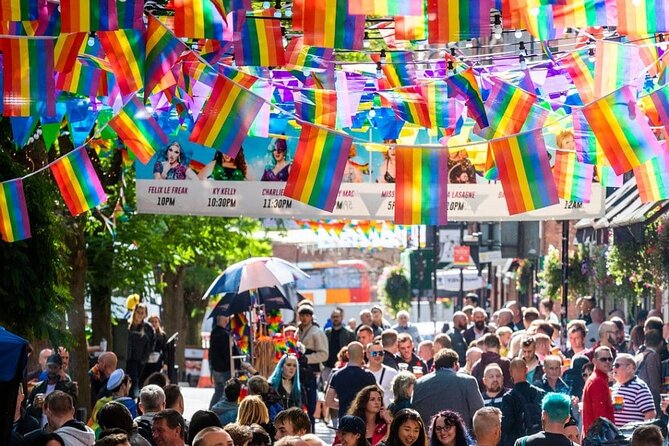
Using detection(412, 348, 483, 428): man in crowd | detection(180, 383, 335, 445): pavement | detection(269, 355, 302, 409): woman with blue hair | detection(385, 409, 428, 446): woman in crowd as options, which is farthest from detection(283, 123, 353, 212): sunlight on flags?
detection(180, 383, 335, 445): pavement

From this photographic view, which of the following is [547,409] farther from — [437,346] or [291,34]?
[437,346]

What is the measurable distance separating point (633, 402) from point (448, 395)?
1.84 m

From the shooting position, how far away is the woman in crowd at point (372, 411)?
12.8m

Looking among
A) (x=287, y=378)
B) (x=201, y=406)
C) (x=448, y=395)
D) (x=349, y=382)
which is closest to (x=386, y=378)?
(x=349, y=382)

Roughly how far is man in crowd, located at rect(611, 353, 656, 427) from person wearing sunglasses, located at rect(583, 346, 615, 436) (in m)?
0.12

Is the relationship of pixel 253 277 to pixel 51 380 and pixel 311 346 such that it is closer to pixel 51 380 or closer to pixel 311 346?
pixel 311 346

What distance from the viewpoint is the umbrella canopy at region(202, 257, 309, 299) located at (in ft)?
69.3

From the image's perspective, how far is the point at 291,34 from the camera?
14.8m

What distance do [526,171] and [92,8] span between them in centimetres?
331

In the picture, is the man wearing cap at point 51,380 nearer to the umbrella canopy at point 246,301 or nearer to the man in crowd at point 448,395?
the man in crowd at point 448,395

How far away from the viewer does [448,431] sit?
10930 millimetres

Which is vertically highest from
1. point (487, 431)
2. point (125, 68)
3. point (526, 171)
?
point (125, 68)

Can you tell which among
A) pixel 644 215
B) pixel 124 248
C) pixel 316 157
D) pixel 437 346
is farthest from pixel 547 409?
pixel 124 248

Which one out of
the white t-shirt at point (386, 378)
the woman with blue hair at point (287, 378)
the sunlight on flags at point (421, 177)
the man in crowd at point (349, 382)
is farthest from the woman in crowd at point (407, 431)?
the woman with blue hair at point (287, 378)
